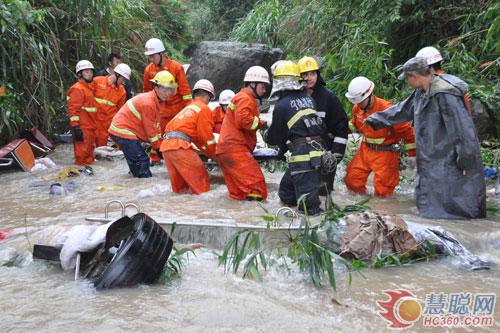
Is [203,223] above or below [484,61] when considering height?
below

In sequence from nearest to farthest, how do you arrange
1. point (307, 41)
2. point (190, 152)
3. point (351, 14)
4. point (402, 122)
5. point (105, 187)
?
point (402, 122) < point (190, 152) < point (105, 187) < point (351, 14) < point (307, 41)

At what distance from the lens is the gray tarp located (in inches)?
200

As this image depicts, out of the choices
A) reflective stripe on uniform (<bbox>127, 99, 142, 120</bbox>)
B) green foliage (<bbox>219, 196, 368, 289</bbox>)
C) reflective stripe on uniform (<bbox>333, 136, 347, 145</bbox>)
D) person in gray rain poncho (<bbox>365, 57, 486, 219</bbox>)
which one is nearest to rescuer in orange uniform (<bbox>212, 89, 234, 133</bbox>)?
reflective stripe on uniform (<bbox>127, 99, 142, 120</bbox>)

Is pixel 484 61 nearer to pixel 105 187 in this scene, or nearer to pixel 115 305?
pixel 105 187

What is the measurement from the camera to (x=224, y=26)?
1855cm

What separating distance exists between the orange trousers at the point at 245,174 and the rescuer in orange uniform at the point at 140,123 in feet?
4.95

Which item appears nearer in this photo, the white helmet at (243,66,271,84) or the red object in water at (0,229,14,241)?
the red object in water at (0,229,14,241)

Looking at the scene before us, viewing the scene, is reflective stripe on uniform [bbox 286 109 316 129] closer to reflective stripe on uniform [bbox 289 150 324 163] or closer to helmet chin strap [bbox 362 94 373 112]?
reflective stripe on uniform [bbox 289 150 324 163]

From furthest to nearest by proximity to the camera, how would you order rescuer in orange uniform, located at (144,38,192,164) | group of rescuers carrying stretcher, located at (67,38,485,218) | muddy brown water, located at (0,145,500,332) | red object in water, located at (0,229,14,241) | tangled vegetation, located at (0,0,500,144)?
rescuer in orange uniform, located at (144,38,192,164)
tangled vegetation, located at (0,0,500,144)
group of rescuers carrying stretcher, located at (67,38,485,218)
red object in water, located at (0,229,14,241)
muddy brown water, located at (0,145,500,332)

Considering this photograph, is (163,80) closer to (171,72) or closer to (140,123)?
(140,123)

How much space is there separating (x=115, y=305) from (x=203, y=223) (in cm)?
129

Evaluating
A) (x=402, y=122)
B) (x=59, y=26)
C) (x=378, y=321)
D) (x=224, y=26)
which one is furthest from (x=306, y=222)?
(x=224, y=26)

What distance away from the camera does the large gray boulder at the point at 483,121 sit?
7430mm

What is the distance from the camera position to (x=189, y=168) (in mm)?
6480
